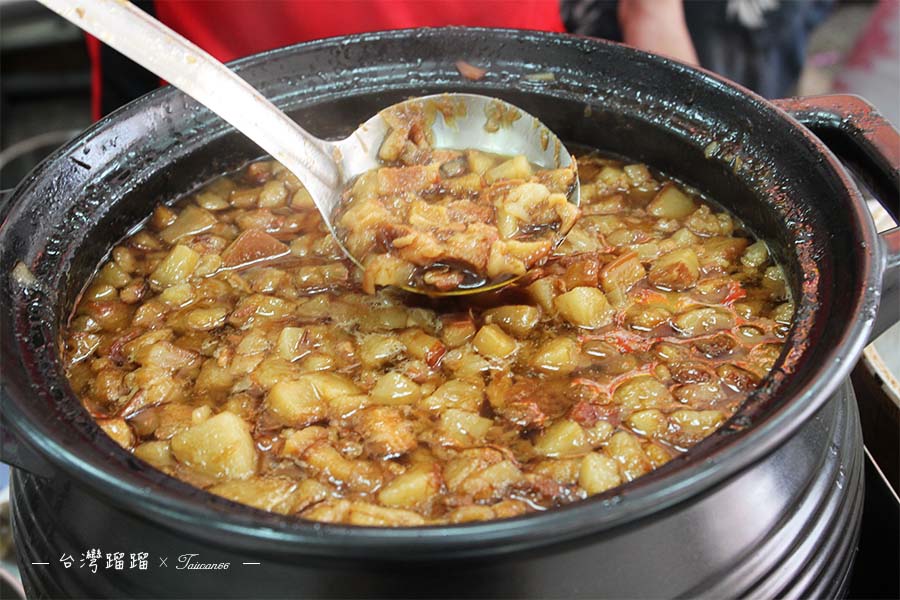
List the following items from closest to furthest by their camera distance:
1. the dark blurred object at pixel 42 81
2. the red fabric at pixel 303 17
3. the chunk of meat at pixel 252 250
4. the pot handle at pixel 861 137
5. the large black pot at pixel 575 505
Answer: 1. the large black pot at pixel 575 505
2. the pot handle at pixel 861 137
3. the chunk of meat at pixel 252 250
4. the red fabric at pixel 303 17
5. the dark blurred object at pixel 42 81

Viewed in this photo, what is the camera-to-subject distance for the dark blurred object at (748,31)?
4.68 m

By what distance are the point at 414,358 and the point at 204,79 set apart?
84 centimetres

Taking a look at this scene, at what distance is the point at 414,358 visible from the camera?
1963mm

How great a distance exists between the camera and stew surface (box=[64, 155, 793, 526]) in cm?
165

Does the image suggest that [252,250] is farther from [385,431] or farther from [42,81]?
[42,81]

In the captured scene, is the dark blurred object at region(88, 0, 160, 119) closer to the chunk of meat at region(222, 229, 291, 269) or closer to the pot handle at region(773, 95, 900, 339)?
the chunk of meat at region(222, 229, 291, 269)

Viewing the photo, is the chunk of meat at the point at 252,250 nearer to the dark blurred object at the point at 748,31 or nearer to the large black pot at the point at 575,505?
the large black pot at the point at 575,505

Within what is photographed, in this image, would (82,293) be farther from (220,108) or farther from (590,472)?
(590,472)

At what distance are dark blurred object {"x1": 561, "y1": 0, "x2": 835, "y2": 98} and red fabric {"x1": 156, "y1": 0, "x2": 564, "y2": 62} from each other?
4.37 feet

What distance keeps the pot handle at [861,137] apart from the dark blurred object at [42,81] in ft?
16.9

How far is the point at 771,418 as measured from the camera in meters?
1.35

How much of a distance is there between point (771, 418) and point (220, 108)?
1.44m

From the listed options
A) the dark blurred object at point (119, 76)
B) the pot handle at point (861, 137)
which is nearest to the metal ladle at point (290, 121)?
the pot handle at point (861, 137)

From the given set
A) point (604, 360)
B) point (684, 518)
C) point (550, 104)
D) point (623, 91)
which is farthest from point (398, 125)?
point (684, 518)
